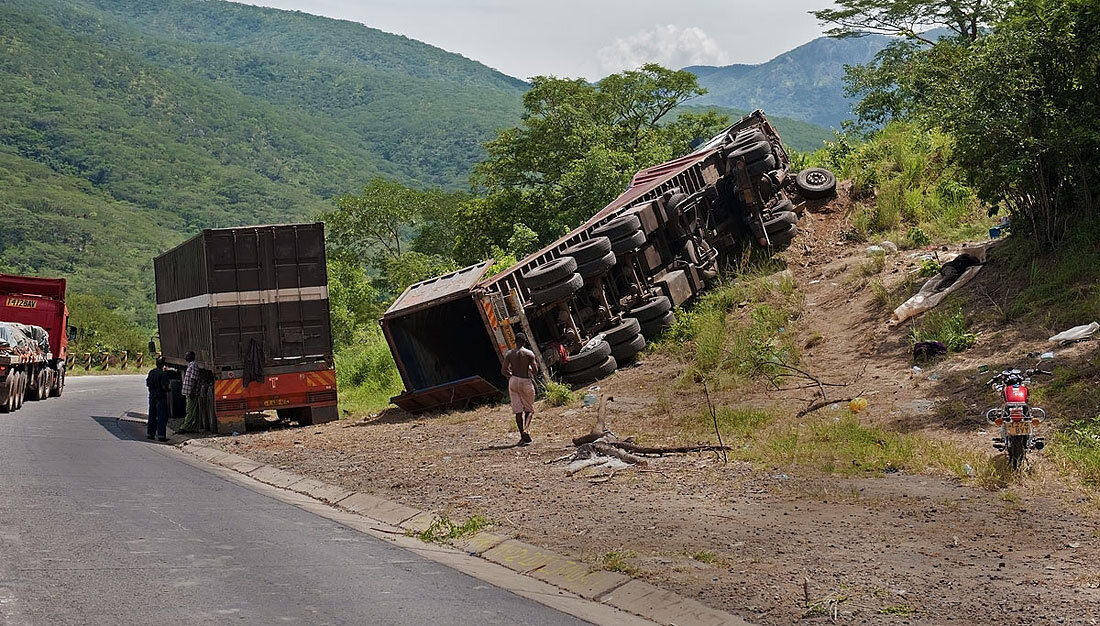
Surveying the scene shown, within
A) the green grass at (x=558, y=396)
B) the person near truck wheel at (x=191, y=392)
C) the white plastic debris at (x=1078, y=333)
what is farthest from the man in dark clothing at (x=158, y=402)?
the white plastic debris at (x=1078, y=333)

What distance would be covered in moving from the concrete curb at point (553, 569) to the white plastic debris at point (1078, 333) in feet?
23.9

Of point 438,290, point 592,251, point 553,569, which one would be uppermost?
point 592,251

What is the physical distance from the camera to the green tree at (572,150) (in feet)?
115

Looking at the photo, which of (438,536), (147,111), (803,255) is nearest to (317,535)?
(438,536)

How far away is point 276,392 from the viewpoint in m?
19.0

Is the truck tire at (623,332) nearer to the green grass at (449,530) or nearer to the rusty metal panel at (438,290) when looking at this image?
the rusty metal panel at (438,290)

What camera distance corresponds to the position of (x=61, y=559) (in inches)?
305

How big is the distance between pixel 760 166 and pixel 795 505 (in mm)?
12637

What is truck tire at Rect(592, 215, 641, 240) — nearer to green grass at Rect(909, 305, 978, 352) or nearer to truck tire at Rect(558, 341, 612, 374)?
truck tire at Rect(558, 341, 612, 374)

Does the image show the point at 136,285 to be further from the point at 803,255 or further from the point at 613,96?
the point at 803,255

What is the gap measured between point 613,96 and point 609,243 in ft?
113

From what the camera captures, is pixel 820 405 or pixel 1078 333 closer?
pixel 1078 333

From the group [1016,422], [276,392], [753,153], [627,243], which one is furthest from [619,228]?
[1016,422]

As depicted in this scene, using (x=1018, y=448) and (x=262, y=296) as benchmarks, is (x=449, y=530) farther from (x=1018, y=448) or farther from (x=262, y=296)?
(x=262, y=296)
